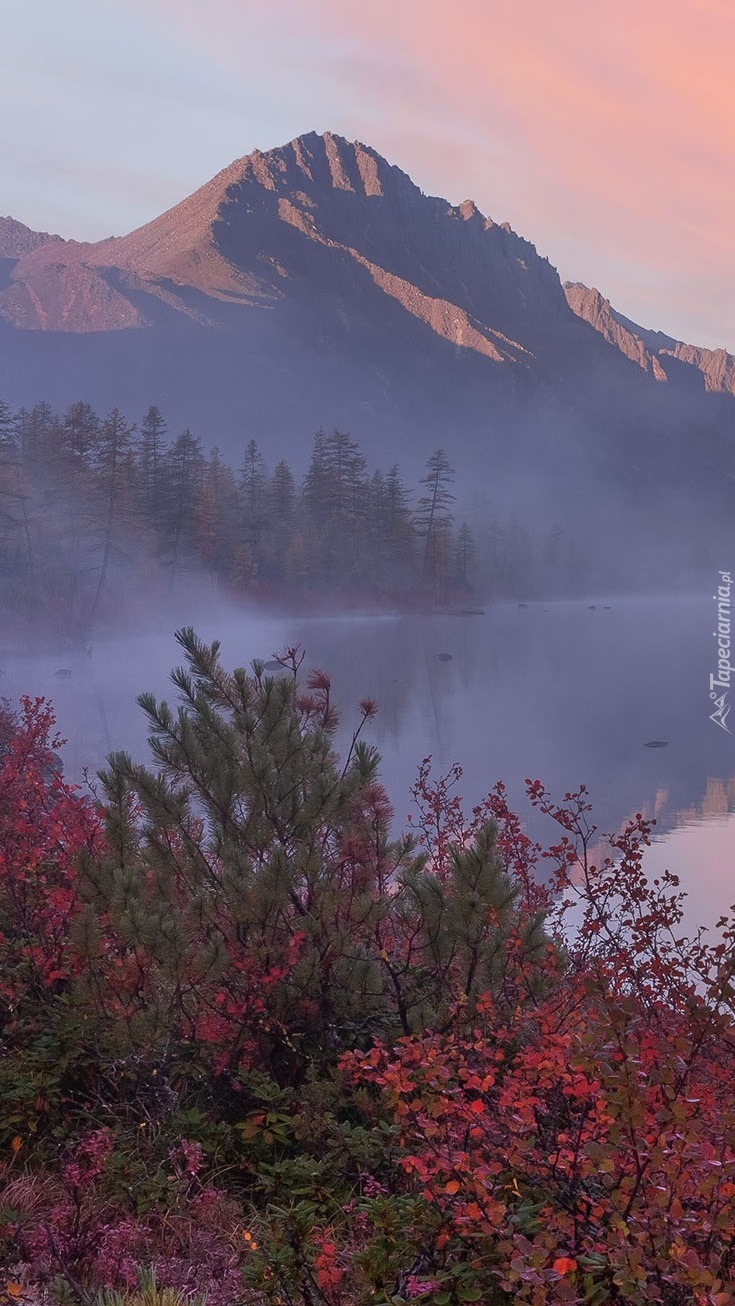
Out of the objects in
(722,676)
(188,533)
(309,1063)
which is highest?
(188,533)

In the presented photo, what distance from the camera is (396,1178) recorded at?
5.34 m

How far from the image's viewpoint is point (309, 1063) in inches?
248

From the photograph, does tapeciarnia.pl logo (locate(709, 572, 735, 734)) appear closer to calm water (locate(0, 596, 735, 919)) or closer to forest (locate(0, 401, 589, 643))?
calm water (locate(0, 596, 735, 919))

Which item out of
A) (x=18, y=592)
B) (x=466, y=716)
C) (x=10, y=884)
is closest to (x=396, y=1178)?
Result: (x=10, y=884)

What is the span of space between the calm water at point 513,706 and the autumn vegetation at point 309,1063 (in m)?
9.75

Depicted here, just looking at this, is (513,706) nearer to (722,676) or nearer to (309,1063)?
(722,676)

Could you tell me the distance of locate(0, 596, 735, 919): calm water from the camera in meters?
23.2

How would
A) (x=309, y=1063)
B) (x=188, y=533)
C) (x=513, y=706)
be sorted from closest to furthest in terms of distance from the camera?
(x=309, y=1063), (x=513, y=706), (x=188, y=533)

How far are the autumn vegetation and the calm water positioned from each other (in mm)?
9748

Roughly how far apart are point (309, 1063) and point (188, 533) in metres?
67.8

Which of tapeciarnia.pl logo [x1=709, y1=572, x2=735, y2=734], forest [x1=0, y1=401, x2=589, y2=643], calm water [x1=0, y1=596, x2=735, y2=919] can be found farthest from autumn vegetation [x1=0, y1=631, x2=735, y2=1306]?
forest [x1=0, y1=401, x2=589, y2=643]

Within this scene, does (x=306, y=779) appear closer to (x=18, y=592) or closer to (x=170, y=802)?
(x=170, y=802)

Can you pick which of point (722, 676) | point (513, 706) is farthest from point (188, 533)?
point (513, 706)

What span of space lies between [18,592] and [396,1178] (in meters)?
54.2
